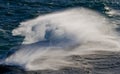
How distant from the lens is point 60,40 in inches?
415

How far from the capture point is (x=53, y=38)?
10555 millimetres

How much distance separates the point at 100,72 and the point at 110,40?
7.36 feet

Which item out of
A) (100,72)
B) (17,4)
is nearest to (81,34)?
(100,72)

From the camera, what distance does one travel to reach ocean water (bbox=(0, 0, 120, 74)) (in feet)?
31.8

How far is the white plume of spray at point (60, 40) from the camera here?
965 centimetres

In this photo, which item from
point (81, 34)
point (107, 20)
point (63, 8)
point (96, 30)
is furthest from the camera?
point (63, 8)

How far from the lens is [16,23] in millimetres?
13766

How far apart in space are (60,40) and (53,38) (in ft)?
0.54

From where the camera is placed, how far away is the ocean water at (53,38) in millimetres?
9688

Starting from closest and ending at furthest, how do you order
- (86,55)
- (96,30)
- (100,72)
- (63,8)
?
(100,72), (86,55), (96,30), (63,8)

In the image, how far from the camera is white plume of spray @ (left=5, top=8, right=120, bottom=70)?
965cm

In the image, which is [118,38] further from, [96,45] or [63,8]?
[63,8]

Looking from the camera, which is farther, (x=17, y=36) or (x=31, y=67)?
(x=17, y=36)

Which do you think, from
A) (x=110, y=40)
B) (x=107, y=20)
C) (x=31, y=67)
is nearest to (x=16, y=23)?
(x=107, y=20)
